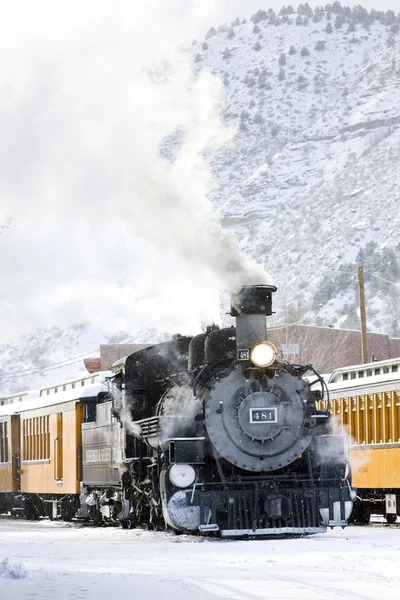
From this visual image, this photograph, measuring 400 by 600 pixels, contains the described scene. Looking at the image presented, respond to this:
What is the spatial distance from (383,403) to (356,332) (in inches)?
1684

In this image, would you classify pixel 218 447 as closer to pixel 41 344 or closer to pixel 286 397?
pixel 286 397

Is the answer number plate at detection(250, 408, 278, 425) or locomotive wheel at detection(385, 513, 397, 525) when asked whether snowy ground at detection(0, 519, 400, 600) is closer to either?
number plate at detection(250, 408, 278, 425)

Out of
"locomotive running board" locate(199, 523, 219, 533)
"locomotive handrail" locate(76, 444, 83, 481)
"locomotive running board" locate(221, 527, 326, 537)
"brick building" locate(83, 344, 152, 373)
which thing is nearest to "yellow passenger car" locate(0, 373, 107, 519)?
"locomotive handrail" locate(76, 444, 83, 481)

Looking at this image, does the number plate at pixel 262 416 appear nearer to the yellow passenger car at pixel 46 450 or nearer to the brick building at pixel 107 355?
the yellow passenger car at pixel 46 450

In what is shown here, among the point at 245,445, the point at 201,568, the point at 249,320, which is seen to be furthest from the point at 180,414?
the point at 201,568

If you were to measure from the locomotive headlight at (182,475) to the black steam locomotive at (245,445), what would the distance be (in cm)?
1

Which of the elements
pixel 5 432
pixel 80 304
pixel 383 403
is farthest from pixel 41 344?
pixel 383 403

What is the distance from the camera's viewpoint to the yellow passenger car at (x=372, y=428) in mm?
22891

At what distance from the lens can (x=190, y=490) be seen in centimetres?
1784

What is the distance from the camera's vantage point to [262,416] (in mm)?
18047

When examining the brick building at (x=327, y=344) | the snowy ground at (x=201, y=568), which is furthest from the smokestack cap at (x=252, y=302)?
the brick building at (x=327, y=344)

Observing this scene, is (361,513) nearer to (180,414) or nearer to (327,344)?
(180,414)

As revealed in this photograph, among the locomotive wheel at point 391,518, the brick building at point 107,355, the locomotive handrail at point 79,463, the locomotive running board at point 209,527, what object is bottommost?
the locomotive wheel at point 391,518

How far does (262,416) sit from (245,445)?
0.48 meters
